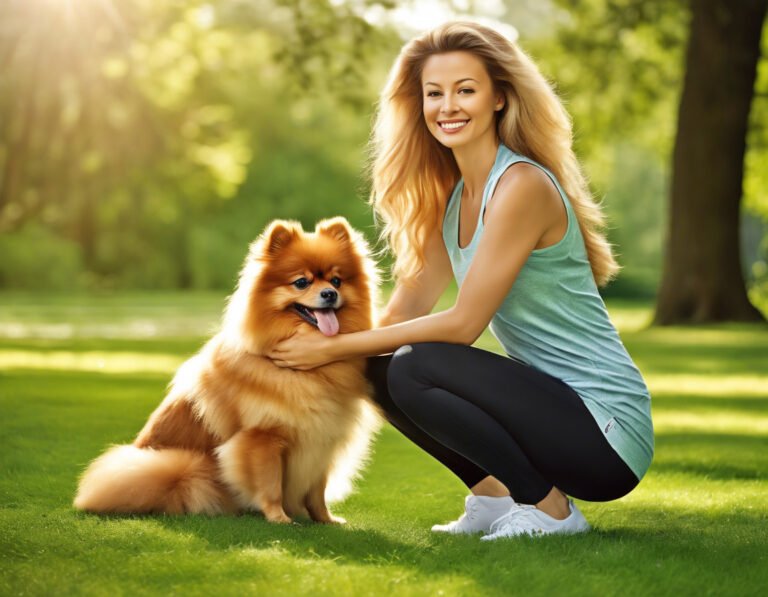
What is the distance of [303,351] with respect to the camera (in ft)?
12.5

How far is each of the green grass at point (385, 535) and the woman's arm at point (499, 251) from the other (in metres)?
0.67

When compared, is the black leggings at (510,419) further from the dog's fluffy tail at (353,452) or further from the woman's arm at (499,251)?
the dog's fluffy tail at (353,452)

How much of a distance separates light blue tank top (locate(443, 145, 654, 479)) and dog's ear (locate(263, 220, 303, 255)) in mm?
665

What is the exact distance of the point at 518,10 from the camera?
46.3m

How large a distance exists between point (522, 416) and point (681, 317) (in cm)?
1200

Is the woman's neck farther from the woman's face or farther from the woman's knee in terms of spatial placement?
the woman's knee

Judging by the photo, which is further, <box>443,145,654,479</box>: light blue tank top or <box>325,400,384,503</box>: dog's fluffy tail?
<box>325,400,384,503</box>: dog's fluffy tail

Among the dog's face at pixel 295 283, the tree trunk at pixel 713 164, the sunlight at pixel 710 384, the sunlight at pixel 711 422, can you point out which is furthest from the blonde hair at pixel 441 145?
the tree trunk at pixel 713 164

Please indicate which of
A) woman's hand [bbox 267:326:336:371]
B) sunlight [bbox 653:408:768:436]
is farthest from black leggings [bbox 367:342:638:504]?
sunlight [bbox 653:408:768:436]

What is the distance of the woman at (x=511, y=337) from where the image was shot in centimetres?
348

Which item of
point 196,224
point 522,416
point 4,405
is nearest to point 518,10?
point 196,224

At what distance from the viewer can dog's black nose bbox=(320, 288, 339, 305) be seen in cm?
384

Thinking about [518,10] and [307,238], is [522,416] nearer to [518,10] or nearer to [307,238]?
[307,238]

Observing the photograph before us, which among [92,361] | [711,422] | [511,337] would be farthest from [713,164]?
[511,337]
